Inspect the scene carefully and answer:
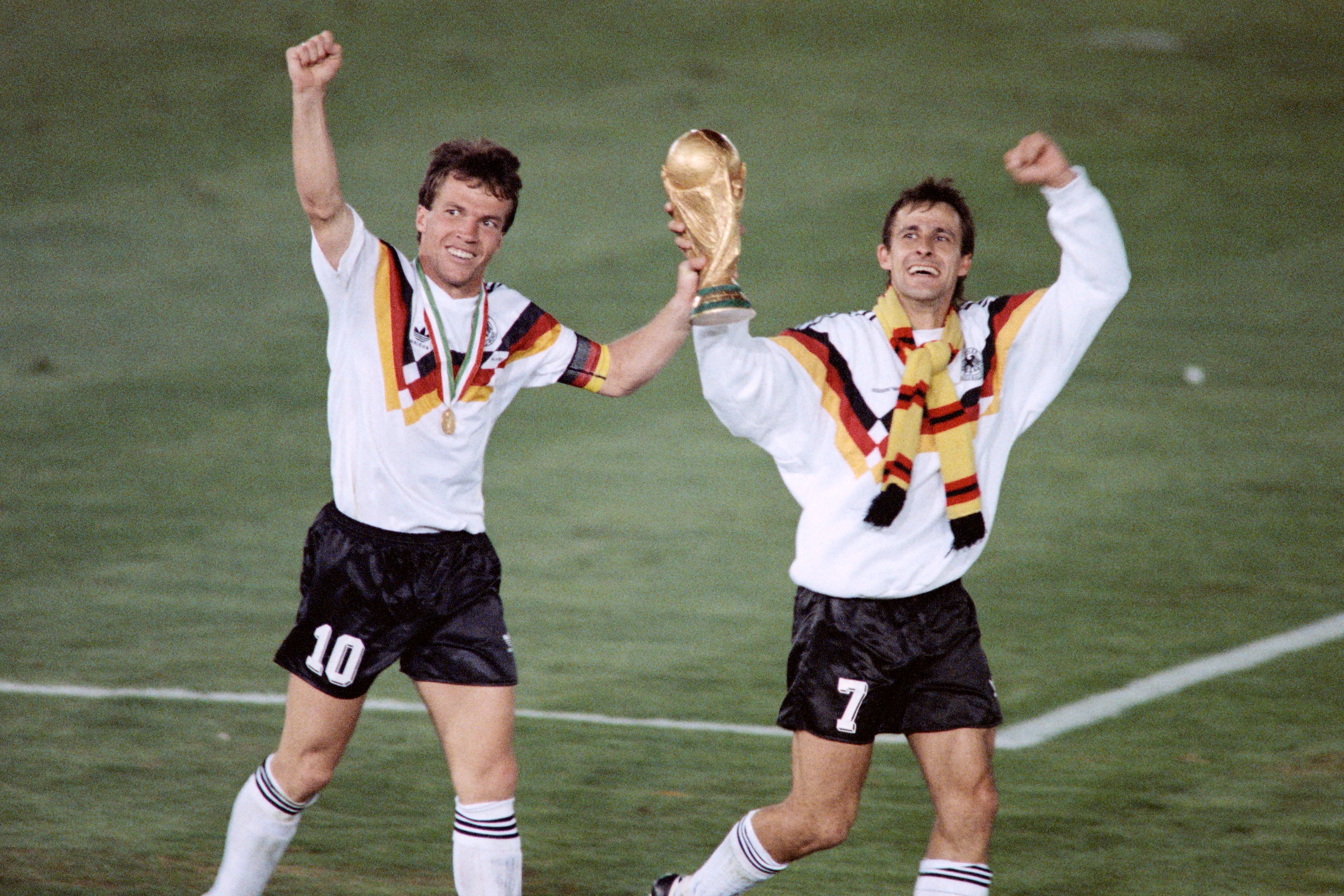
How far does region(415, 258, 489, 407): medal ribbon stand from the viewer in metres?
5.13

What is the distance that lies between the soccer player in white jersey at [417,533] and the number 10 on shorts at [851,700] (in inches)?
36.1

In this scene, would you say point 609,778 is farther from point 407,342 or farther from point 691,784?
point 407,342

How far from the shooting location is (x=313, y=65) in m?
4.84

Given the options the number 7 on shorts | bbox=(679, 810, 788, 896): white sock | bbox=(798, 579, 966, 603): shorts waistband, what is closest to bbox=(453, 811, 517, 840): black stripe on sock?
bbox=(679, 810, 788, 896): white sock

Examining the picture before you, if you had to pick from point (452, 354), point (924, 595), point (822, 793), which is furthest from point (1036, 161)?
point (822, 793)

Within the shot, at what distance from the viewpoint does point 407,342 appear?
201 inches

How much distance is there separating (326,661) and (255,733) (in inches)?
82.6

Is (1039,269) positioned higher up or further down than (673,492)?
A: higher up

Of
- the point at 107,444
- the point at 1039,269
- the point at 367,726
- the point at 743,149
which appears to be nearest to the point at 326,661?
the point at 367,726

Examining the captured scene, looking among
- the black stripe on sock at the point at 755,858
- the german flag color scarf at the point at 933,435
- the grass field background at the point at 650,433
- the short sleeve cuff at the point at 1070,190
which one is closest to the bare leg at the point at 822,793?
the black stripe on sock at the point at 755,858

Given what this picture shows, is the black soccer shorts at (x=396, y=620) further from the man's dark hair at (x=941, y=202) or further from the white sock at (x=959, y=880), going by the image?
the man's dark hair at (x=941, y=202)

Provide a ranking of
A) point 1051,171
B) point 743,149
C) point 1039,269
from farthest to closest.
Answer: point 743,149 < point 1039,269 < point 1051,171

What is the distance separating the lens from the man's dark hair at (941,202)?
5.12m

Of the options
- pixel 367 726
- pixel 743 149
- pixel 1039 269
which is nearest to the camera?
pixel 367 726
